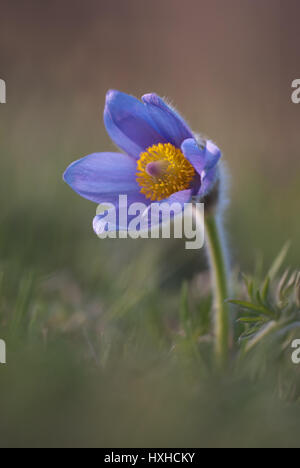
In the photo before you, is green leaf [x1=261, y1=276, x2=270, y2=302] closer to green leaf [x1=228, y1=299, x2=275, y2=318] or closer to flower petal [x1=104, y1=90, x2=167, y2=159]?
green leaf [x1=228, y1=299, x2=275, y2=318]

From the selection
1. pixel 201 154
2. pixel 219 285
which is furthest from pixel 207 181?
pixel 219 285

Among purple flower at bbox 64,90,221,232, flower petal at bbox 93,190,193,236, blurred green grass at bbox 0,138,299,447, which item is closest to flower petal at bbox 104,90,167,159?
purple flower at bbox 64,90,221,232

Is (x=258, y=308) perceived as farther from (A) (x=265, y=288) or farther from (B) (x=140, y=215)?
(B) (x=140, y=215)

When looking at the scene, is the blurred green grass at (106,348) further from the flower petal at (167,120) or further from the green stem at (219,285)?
the flower petal at (167,120)

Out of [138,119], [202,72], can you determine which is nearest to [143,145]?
[138,119]

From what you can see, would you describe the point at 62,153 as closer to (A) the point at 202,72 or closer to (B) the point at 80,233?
(B) the point at 80,233

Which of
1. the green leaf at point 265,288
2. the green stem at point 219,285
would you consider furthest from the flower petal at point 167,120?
the green leaf at point 265,288
